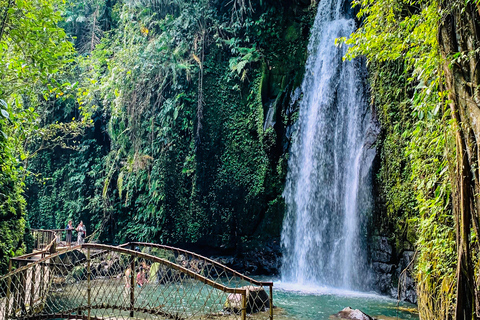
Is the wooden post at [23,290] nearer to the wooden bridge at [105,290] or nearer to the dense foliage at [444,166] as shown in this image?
the wooden bridge at [105,290]

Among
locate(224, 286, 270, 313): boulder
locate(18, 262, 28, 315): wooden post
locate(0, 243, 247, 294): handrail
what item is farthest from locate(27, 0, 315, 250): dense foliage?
locate(0, 243, 247, 294): handrail

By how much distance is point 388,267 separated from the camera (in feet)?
33.6

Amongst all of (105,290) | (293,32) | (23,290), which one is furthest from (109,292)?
Answer: (293,32)

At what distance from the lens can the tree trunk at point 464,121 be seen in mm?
3758

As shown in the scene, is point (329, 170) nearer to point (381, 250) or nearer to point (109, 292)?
point (381, 250)

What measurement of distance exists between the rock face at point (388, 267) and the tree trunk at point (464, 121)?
6.17 metres

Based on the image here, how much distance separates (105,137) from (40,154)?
13.5 ft

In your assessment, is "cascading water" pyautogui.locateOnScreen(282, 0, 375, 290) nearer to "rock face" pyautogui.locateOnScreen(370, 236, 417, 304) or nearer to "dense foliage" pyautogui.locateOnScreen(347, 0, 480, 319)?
"rock face" pyautogui.locateOnScreen(370, 236, 417, 304)

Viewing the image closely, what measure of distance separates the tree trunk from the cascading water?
7301mm

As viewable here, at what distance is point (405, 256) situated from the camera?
9789 mm

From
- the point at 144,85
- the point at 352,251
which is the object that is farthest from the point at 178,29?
the point at 352,251

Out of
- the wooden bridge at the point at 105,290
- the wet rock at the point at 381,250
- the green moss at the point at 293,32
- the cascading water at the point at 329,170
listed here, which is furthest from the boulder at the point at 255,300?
the green moss at the point at 293,32

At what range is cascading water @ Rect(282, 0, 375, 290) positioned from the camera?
11.4 metres

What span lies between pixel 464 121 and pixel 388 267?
7319mm
